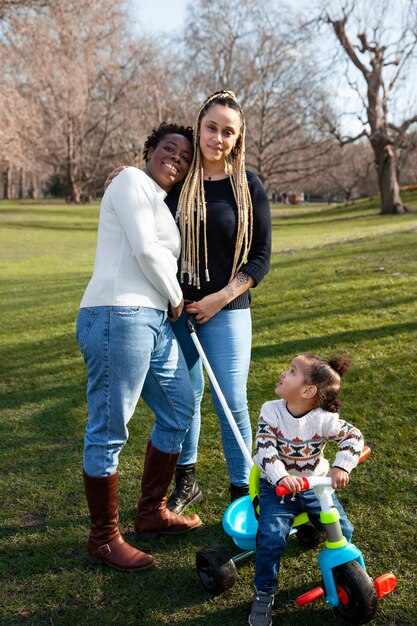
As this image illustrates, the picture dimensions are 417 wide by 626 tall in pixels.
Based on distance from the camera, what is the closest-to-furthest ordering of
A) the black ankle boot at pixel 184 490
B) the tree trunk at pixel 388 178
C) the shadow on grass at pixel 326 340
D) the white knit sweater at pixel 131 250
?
1. the white knit sweater at pixel 131 250
2. the black ankle boot at pixel 184 490
3. the shadow on grass at pixel 326 340
4. the tree trunk at pixel 388 178

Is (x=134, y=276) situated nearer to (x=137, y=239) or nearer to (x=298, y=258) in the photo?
(x=137, y=239)

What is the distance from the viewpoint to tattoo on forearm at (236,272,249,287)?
304 cm

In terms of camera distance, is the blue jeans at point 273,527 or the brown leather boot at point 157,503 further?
the brown leather boot at point 157,503

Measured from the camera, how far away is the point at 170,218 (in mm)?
2795

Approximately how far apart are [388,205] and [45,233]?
15463 millimetres

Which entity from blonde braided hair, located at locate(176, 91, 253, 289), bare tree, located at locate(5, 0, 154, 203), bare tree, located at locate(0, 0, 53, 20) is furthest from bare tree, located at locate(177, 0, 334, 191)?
blonde braided hair, located at locate(176, 91, 253, 289)

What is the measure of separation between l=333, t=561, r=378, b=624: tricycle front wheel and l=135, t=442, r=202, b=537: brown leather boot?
1.00 metres

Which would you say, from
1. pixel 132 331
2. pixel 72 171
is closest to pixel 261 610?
pixel 132 331

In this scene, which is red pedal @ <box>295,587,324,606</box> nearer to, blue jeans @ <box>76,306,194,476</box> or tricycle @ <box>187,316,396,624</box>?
tricycle @ <box>187,316,396,624</box>

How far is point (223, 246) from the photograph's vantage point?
3.03 metres

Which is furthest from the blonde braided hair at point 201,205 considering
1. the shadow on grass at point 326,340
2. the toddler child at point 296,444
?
the shadow on grass at point 326,340

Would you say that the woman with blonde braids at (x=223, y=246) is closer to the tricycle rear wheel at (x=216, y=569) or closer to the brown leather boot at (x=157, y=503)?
the brown leather boot at (x=157, y=503)

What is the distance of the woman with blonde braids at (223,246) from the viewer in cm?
294

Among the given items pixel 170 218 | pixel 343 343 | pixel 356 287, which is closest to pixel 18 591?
pixel 170 218
